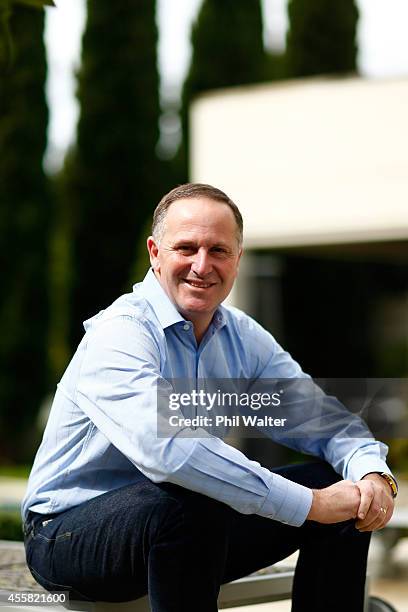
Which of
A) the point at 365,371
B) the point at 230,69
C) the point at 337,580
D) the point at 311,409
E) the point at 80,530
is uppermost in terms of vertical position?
the point at 230,69

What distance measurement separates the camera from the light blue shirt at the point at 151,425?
6.81 ft

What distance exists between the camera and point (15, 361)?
1104 centimetres

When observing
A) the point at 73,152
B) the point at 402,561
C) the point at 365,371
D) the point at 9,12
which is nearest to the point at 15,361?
the point at 73,152

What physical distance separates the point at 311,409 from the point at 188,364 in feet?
1.10

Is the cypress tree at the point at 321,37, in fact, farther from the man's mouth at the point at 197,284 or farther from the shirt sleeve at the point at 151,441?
the shirt sleeve at the point at 151,441

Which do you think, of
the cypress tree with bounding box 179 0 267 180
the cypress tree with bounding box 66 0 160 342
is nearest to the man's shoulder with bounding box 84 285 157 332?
the cypress tree with bounding box 66 0 160 342

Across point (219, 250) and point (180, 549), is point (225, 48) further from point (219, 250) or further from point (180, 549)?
point (180, 549)

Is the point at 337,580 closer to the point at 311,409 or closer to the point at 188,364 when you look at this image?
the point at 311,409

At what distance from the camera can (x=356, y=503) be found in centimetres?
224

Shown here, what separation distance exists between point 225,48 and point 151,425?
10.4m

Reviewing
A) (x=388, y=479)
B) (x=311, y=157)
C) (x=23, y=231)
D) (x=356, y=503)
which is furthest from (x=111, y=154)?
(x=356, y=503)

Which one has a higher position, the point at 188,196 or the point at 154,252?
the point at 188,196

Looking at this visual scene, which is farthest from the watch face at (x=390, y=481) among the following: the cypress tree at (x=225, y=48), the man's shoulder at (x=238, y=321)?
the cypress tree at (x=225, y=48)

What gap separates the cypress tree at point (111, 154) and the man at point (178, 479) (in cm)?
883
